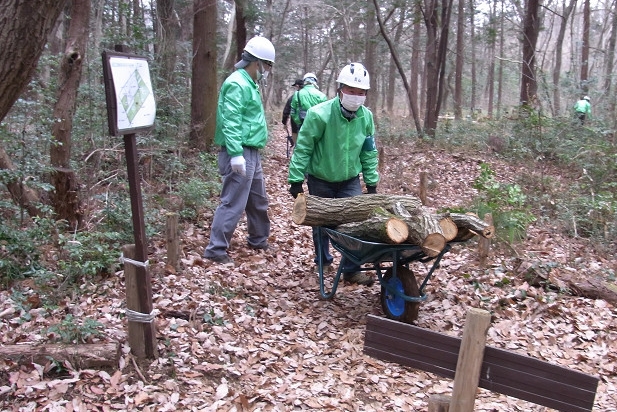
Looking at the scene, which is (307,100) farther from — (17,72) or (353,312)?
(17,72)

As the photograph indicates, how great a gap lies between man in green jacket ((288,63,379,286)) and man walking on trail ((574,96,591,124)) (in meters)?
9.29

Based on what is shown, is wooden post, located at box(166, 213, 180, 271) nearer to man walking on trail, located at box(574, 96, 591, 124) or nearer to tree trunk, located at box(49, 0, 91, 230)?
tree trunk, located at box(49, 0, 91, 230)

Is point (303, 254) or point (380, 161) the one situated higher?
point (380, 161)

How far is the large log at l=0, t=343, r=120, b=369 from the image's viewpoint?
3.50 m

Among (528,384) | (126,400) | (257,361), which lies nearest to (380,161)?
(257,361)

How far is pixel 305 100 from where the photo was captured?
10.3 m

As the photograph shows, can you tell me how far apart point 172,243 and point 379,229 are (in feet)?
7.13

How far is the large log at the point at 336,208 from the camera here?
4898 mm

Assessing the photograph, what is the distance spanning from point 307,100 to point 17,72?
7388 mm

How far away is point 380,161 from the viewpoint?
11789 millimetres

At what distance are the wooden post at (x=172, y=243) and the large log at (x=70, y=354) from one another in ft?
6.01

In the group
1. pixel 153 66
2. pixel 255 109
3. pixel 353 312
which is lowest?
pixel 353 312

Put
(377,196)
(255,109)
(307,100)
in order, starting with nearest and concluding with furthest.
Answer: (377,196) → (255,109) → (307,100)

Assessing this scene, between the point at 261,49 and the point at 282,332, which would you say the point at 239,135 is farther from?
the point at 282,332
